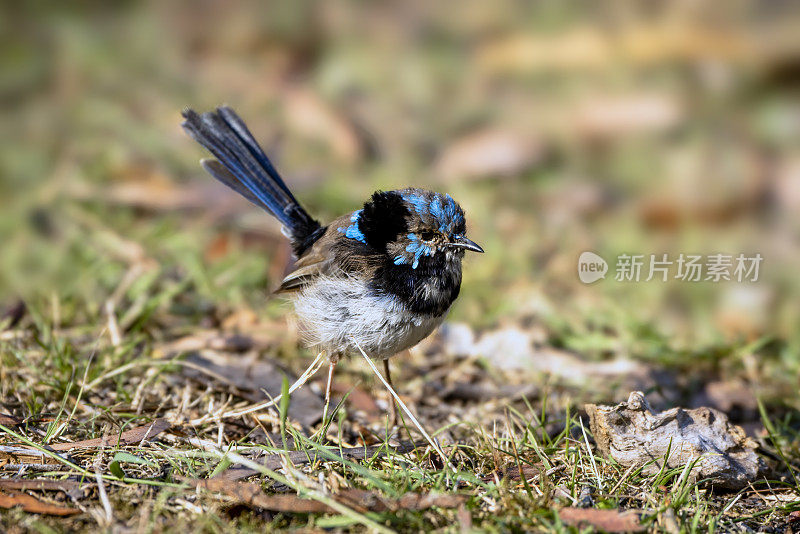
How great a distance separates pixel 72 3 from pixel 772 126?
7140mm

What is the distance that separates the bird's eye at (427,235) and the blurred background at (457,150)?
1247 millimetres

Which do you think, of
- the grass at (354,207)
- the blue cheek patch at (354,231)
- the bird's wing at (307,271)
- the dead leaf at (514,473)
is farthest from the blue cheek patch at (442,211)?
the dead leaf at (514,473)

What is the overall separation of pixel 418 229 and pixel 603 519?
1.73 metres

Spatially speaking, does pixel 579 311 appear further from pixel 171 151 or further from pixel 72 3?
A: pixel 72 3

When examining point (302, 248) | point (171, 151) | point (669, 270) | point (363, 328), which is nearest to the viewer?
point (363, 328)

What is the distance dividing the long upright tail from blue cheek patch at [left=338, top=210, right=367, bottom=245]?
0.40 meters

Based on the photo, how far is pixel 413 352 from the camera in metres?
4.86

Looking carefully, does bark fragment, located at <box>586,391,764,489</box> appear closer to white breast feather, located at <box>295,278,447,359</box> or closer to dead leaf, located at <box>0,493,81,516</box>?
white breast feather, located at <box>295,278,447,359</box>

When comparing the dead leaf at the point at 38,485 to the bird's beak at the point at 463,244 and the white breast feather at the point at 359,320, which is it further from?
the bird's beak at the point at 463,244

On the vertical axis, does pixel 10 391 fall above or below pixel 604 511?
below

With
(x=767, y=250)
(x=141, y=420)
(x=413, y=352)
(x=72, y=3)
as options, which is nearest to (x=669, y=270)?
(x=767, y=250)

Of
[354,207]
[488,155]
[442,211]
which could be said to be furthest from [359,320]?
[488,155]

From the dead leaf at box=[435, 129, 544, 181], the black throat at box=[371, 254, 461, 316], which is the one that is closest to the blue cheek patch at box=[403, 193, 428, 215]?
the black throat at box=[371, 254, 461, 316]

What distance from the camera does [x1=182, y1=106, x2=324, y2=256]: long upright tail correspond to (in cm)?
445
